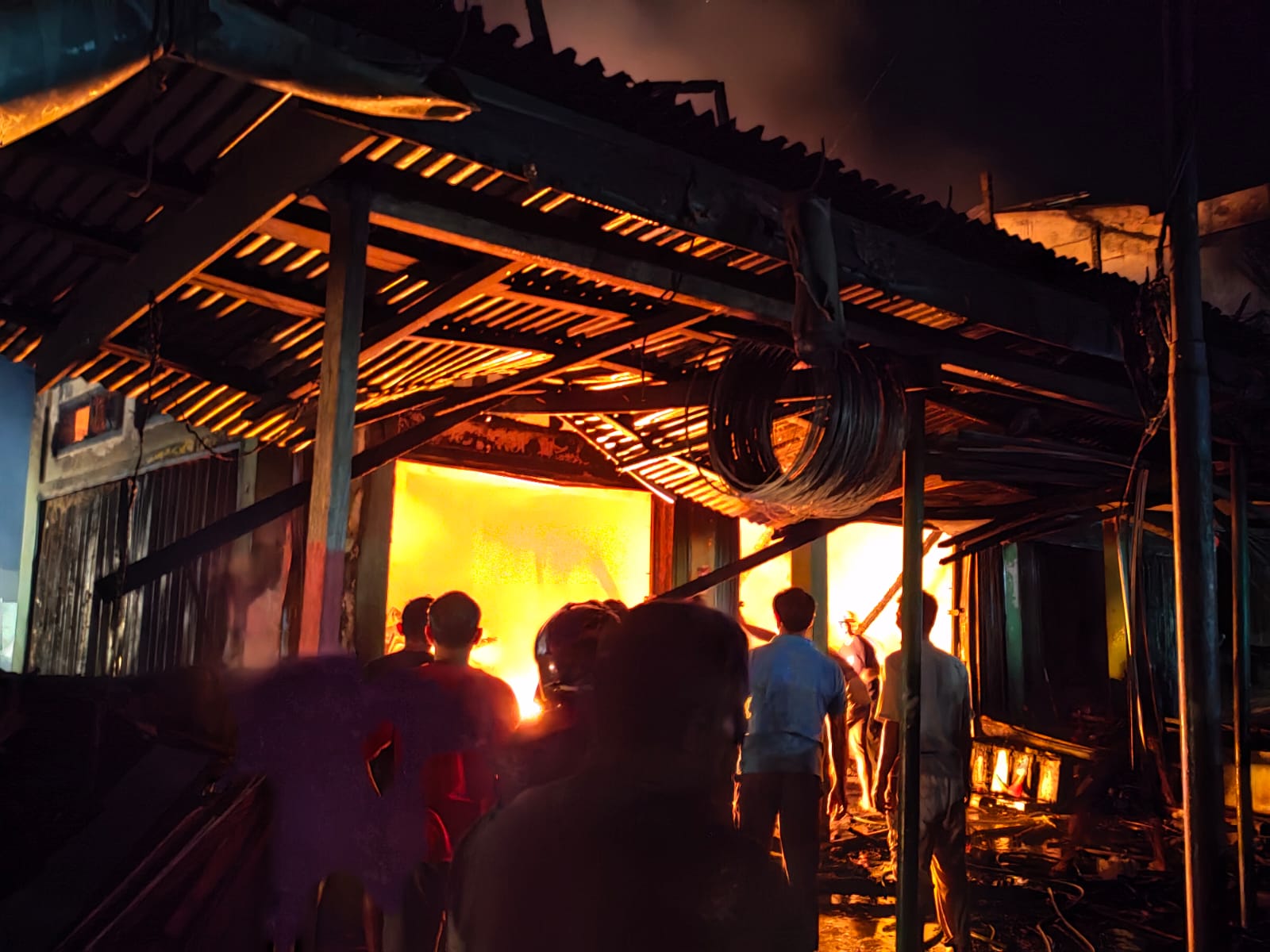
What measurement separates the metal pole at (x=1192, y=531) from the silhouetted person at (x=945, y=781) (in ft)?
5.22

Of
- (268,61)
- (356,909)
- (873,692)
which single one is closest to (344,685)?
(356,909)

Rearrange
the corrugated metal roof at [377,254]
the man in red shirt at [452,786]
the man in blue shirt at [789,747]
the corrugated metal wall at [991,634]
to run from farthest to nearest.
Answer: the corrugated metal wall at [991,634] < the man in blue shirt at [789,747] < the man in red shirt at [452,786] < the corrugated metal roof at [377,254]

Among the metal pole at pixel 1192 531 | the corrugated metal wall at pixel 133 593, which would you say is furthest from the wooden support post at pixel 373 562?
the metal pole at pixel 1192 531

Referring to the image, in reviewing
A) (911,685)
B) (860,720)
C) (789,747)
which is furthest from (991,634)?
(911,685)

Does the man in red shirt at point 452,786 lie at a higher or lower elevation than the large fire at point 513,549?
lower

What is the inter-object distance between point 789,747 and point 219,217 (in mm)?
4723

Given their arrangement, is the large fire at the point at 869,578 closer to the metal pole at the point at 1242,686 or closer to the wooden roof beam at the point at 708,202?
the metal pole at the point at 1242,686

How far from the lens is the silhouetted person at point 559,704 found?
3.70 meters

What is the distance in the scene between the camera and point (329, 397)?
3676 millimetres

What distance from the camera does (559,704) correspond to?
3.98 m

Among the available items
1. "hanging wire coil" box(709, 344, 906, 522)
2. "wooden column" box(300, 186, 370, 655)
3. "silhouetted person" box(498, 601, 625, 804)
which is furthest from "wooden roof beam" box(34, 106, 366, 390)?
"hanging wire coil" box(709, 344, 906, 522)

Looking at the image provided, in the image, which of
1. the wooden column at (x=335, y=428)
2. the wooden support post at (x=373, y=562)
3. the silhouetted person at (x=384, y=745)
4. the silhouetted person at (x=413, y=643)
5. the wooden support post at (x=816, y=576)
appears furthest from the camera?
the wooden support post at (x=816, y=576)

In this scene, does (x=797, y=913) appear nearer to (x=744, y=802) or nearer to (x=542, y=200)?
(x=542, y=200)

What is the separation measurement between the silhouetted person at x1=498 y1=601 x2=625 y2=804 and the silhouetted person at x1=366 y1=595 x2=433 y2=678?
1.05 meters
